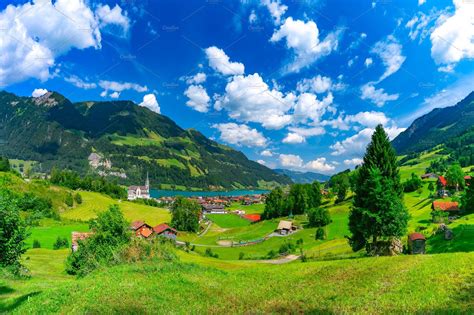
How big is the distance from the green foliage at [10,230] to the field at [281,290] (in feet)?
7.83

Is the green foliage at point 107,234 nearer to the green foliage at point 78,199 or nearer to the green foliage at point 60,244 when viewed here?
the green foliage at point 60,244

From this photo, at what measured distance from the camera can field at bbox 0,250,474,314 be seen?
1285 centimetres

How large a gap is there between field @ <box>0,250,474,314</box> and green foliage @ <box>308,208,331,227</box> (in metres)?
92.5

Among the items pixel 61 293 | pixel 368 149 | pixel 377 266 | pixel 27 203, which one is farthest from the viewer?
pixel 368 149

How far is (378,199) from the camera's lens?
114 ft

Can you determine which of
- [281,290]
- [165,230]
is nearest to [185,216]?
[165,230]

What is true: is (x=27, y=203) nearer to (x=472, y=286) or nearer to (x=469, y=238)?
(x=472, y=286)

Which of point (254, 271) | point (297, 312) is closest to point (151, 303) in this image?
point (297, 312)

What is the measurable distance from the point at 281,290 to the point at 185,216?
120 metres

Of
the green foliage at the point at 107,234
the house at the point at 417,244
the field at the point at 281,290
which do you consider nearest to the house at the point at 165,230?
the green foliage at the point at 107,234

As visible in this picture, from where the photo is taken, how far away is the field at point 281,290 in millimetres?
12852

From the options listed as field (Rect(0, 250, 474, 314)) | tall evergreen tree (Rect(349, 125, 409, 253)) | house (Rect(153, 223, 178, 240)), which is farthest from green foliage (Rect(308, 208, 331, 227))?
field (Rect(0, 250, 474, 314))

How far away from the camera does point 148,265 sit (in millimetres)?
20141

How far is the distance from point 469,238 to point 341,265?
2632 centimetres
